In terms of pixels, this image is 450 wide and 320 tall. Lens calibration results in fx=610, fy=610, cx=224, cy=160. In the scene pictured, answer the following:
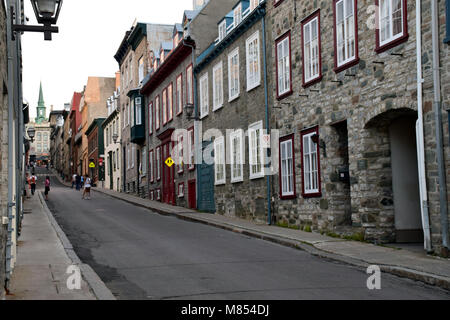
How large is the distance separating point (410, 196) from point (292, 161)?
4.35 metres

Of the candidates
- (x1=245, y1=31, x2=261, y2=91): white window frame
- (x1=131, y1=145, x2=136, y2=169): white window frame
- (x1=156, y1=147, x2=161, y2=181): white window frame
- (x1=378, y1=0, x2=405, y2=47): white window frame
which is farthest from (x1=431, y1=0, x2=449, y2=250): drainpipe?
(x1=131, y1=145, x2=136, y2=169): white window frame

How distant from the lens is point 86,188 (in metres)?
36.1

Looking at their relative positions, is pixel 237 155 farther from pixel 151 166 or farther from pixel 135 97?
pixel 135 97

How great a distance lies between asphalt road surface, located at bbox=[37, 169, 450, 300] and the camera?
8781 mm

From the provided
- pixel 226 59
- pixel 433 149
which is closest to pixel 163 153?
pixel 226 59

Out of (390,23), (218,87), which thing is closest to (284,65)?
(390,23)

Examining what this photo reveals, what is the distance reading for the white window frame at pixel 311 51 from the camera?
16422 mm

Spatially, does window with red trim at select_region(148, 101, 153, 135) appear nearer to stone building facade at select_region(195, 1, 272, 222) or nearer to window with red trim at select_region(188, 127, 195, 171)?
window with red trim at select_region(188, 127, 195, 171)

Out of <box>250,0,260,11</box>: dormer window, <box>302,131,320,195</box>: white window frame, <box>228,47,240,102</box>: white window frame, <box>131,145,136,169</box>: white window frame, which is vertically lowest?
<box>302,131,320,195</box>: white window frame

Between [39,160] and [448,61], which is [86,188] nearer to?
[448,61]

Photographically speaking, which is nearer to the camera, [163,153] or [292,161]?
[292,161]

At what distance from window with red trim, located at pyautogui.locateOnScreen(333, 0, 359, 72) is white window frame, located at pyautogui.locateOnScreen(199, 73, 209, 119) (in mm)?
11448

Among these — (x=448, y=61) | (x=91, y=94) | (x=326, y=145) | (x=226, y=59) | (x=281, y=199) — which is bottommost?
(x=281, y=199)

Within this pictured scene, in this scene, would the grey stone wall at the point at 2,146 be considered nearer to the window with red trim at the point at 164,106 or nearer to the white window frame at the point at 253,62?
the white window frame at the point at 253,62
